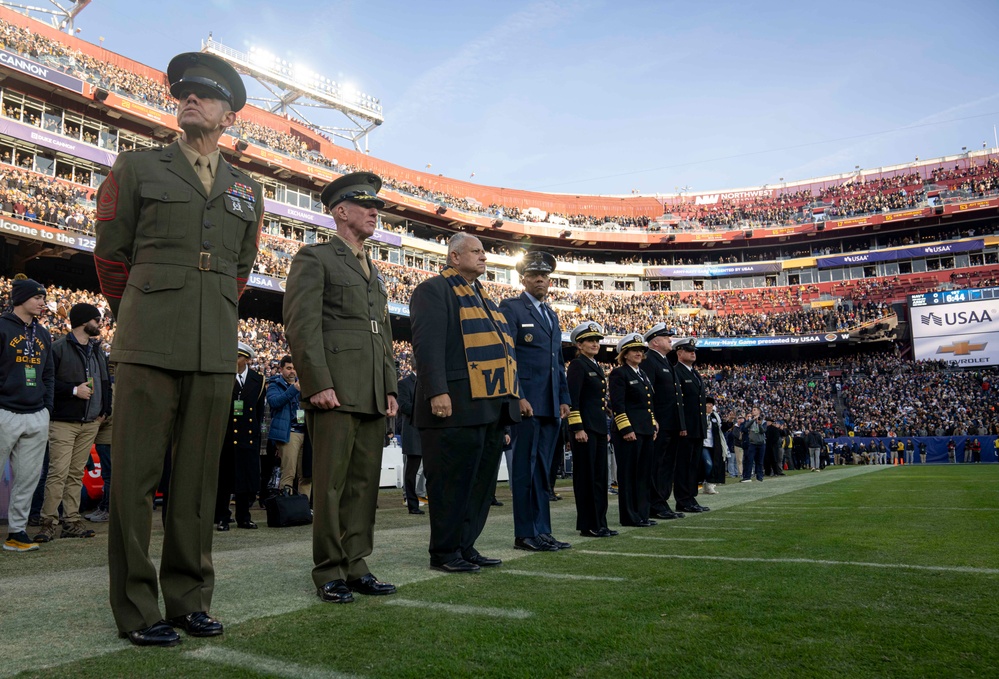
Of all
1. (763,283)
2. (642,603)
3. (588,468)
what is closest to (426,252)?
(763,283)

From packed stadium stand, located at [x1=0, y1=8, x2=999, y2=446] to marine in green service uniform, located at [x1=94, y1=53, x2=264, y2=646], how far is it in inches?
887

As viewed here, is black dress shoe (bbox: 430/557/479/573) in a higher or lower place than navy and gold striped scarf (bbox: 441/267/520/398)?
A: lower

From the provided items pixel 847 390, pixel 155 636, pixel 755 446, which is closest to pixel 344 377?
pixel 155 636

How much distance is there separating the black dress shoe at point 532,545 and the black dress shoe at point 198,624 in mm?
2781

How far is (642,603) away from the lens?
118 inches

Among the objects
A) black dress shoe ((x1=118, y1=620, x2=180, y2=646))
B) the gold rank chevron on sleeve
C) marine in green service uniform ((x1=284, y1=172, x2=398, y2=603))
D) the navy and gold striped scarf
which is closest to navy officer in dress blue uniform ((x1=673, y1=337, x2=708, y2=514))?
the gold rank chevron on sleeve

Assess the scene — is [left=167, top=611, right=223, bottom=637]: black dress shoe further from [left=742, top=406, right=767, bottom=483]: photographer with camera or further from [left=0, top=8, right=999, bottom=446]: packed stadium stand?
[left=0, top=8, right=999, bottom=446]: packed stadium stand

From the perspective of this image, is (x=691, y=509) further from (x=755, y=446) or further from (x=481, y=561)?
(x=755, y=446)

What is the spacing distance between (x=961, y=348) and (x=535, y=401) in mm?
40045

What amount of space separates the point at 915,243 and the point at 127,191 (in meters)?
56.4

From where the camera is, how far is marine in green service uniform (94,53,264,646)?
8.71 feet

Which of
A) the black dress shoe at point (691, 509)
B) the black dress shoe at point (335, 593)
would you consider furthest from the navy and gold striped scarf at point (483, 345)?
the black dress shoe at point (691, 509)

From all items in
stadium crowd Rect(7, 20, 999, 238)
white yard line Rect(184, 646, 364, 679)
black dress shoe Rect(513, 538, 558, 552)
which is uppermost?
stadium crowd Rect(7, 20, 999, 238)

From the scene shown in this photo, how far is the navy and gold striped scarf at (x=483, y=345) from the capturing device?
172 inches
